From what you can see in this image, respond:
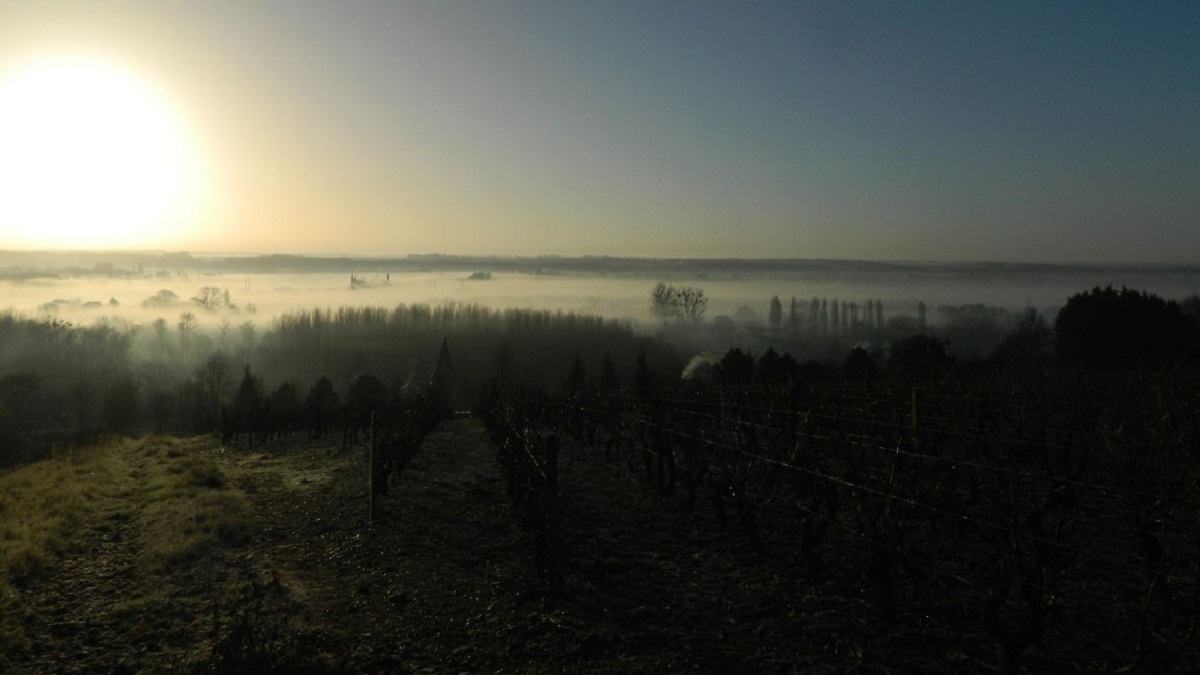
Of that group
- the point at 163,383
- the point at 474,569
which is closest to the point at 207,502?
the point at 474,569

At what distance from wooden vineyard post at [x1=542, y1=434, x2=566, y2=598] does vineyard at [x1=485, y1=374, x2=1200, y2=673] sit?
0.8 inches

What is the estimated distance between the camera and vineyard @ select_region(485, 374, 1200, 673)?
4.87 m

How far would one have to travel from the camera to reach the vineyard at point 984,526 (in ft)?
16.0

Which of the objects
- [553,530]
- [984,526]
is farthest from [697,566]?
[984,526]

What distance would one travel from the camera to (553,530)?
7133mm

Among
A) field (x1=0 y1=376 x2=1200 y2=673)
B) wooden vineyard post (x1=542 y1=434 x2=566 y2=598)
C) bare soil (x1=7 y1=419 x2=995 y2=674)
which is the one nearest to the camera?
field (x1=0 y1=376 x2=1200 y2=673)

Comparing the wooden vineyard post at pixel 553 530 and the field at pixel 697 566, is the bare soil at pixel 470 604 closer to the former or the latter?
the field at pixel 697 566

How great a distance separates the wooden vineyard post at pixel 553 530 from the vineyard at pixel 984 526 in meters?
0.02

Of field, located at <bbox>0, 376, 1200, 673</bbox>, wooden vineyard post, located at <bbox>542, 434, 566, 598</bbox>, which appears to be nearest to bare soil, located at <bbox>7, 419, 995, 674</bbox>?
field, located at <bbox>0, 376, 1200, 673</bbox>

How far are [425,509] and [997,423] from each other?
950 centimetres

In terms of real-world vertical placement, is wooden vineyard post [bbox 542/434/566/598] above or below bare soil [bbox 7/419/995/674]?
above

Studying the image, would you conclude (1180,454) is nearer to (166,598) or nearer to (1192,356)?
(166,598)

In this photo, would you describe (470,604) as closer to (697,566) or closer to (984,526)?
(697,566)

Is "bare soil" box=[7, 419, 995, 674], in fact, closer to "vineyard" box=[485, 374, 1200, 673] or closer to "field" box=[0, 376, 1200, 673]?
"field" box=[0, 376, 1200, 673]
